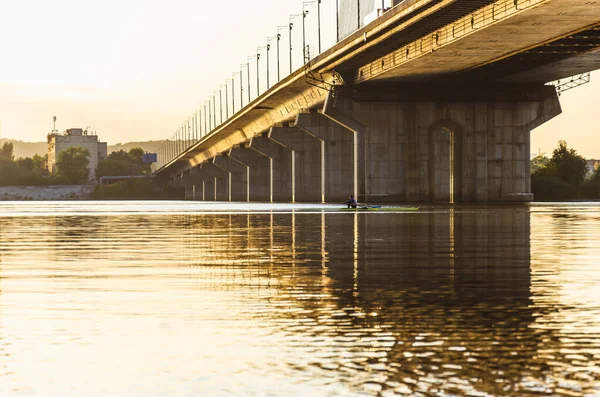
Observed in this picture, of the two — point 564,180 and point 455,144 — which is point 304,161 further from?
point 564,180

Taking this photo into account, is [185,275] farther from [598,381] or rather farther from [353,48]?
[353,48]

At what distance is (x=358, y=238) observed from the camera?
35.2 metres

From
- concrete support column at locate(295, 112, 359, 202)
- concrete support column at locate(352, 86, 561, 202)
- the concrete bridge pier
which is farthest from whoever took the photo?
concrete support column at locate(295, 112, 359, 202)

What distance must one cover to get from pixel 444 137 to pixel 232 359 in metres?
91.8

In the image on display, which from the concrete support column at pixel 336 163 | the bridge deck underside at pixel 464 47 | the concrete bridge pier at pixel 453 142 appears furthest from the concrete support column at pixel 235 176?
the concrete bridge pier at pixel 453 142

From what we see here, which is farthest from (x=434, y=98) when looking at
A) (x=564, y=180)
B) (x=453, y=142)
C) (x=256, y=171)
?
(x=564, y=180)

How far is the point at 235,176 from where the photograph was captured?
19388cm

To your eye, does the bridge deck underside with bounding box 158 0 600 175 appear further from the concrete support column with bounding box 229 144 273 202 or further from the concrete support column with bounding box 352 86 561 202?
the concrete support column with bounding box 229 144 273 202

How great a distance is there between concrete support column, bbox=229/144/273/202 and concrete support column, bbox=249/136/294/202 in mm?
16271

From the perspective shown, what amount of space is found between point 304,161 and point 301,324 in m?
119

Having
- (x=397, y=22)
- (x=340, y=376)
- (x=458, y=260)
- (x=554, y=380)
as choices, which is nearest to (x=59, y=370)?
(x=340, y=376)

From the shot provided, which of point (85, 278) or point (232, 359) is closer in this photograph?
point (232, 359)

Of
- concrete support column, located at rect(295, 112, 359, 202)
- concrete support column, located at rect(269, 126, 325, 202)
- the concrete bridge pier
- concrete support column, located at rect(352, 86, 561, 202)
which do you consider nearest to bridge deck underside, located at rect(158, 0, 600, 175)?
the concrete bridge pier

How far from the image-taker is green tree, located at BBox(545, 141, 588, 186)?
620 feet
